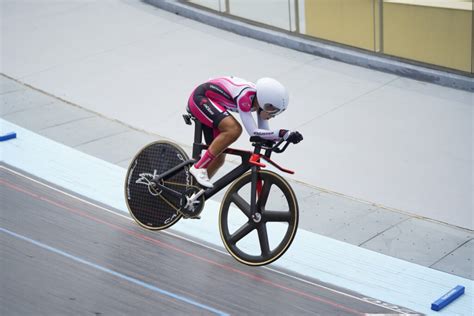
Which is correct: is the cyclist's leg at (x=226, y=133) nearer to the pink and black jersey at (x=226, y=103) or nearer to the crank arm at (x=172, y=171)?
the pink and black jersey at (x=226, y=103)

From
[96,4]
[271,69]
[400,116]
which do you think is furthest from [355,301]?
[96,4]

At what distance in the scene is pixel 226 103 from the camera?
7.47 m

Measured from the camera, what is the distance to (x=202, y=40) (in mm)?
13500

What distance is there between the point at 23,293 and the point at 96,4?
8.99 meters

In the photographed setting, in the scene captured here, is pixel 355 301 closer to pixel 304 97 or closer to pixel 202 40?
pixel 304 97

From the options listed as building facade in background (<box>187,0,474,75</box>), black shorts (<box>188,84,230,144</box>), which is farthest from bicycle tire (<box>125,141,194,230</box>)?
building facade in background (<box>187,0,474,75</box>)

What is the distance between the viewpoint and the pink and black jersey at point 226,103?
23.7 feet

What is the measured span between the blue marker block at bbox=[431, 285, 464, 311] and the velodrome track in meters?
0.29

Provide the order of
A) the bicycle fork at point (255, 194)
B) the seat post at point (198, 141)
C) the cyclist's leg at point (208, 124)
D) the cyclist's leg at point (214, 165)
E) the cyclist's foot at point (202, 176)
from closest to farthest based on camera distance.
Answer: the bicycle fork at point (255, 194) < the cyclist's leg at point (208, 124) < the cyclist's foot at point (202, 176) < the seat post at point (198, 141) < the cyclist's leg at point (214, 165)

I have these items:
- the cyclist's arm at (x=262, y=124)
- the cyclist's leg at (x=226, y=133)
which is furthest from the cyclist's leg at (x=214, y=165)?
the cyclist's arm at (x=262, y=124)

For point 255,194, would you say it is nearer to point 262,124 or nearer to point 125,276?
point 262,124

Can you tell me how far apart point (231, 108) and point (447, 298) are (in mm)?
2380

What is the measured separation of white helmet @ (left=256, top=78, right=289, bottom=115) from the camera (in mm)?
7102

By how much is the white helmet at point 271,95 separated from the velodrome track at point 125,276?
1.48 meters
